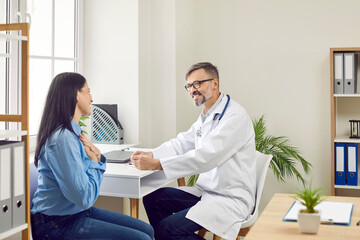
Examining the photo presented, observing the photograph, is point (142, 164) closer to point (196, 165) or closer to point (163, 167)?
point (163, 167)

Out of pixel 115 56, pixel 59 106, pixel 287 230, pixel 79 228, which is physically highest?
pixel 115 56

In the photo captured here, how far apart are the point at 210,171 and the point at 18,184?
1.13 meters

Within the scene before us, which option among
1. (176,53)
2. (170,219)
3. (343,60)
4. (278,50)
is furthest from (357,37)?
(170,219)

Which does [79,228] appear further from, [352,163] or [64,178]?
[352,163]

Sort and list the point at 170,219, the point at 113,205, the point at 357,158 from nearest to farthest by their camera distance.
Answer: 1. the point at 170,219
2. the point at 113,205
3. the point at 357,158

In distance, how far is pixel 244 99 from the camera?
13.6 feet

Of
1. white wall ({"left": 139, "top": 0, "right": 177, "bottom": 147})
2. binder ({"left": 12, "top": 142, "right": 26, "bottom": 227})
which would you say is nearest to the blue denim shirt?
A: binder ({"left": 12, "top": 142, "right": 26, "bottom": 227})

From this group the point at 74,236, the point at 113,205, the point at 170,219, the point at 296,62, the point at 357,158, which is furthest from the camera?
the point at 296,62

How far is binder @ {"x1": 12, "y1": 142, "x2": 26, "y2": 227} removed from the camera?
194 centimetres

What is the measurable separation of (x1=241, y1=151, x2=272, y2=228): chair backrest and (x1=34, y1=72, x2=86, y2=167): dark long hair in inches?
42.3

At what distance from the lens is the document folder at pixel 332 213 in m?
1.66

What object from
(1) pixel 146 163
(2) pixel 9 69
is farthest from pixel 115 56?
(1) pixel 146 163

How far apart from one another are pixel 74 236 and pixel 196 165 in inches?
29.7

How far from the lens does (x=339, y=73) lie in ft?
12.0
